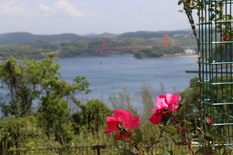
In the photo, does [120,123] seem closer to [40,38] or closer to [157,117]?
[157,117]

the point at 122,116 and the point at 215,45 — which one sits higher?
the point at 215,45

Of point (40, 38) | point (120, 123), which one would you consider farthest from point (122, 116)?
point (40, 38)

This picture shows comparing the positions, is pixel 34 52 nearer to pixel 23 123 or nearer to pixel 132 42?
pixel 132 42

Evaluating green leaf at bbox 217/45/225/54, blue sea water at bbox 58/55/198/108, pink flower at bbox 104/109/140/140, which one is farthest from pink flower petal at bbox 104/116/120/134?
blue sea water at bbox 58/55/198/108

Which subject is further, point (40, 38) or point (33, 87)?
point (40, 38)

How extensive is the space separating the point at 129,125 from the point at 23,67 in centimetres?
961

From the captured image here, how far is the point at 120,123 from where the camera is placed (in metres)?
1.09

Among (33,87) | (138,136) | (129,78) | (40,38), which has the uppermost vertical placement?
(40,38)

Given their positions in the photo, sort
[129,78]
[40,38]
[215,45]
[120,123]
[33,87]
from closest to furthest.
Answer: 1. [120,123]
2. [215,45]
3. [33,87]
4. [129,78]
5. [40,38]

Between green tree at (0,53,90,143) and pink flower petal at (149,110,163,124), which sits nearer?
pink flower petal at (149,110,163,124)

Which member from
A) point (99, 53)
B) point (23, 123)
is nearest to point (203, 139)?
point (23, 123)

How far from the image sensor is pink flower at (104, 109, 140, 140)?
3.54 feet

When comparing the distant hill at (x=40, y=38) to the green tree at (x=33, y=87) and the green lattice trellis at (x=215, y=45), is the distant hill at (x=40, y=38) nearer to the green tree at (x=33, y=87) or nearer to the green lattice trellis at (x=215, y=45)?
the green tree at (x=33, y=87)

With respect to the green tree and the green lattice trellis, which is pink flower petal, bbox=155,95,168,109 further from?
the green tree
